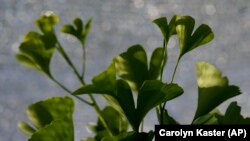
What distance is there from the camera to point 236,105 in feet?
1.80

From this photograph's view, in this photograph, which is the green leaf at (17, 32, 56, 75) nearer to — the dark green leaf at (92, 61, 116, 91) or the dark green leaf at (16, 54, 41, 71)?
the dark green leaf at (16, 54, 41, 71)

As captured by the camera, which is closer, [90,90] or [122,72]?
[90,90]

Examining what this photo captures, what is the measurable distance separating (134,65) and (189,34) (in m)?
0.08

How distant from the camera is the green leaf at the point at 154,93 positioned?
0.46 metres

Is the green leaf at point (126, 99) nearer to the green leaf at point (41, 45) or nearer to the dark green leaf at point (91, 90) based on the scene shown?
the dark green leaf at point (91, 90)

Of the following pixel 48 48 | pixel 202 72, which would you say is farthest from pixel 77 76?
pixel 202 72

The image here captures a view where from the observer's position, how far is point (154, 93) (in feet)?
1.54

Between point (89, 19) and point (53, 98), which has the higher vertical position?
point (89, 19)

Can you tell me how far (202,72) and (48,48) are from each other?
0.65 feet

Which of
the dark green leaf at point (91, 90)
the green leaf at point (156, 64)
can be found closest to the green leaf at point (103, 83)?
the dark green leaf at point (91, 90)

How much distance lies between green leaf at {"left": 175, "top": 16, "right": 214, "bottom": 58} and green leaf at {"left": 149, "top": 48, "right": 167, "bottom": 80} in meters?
0.03

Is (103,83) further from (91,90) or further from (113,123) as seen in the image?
(113,123)

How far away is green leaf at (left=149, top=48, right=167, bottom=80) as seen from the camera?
56 cm

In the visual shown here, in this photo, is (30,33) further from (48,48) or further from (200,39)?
(200,39)
